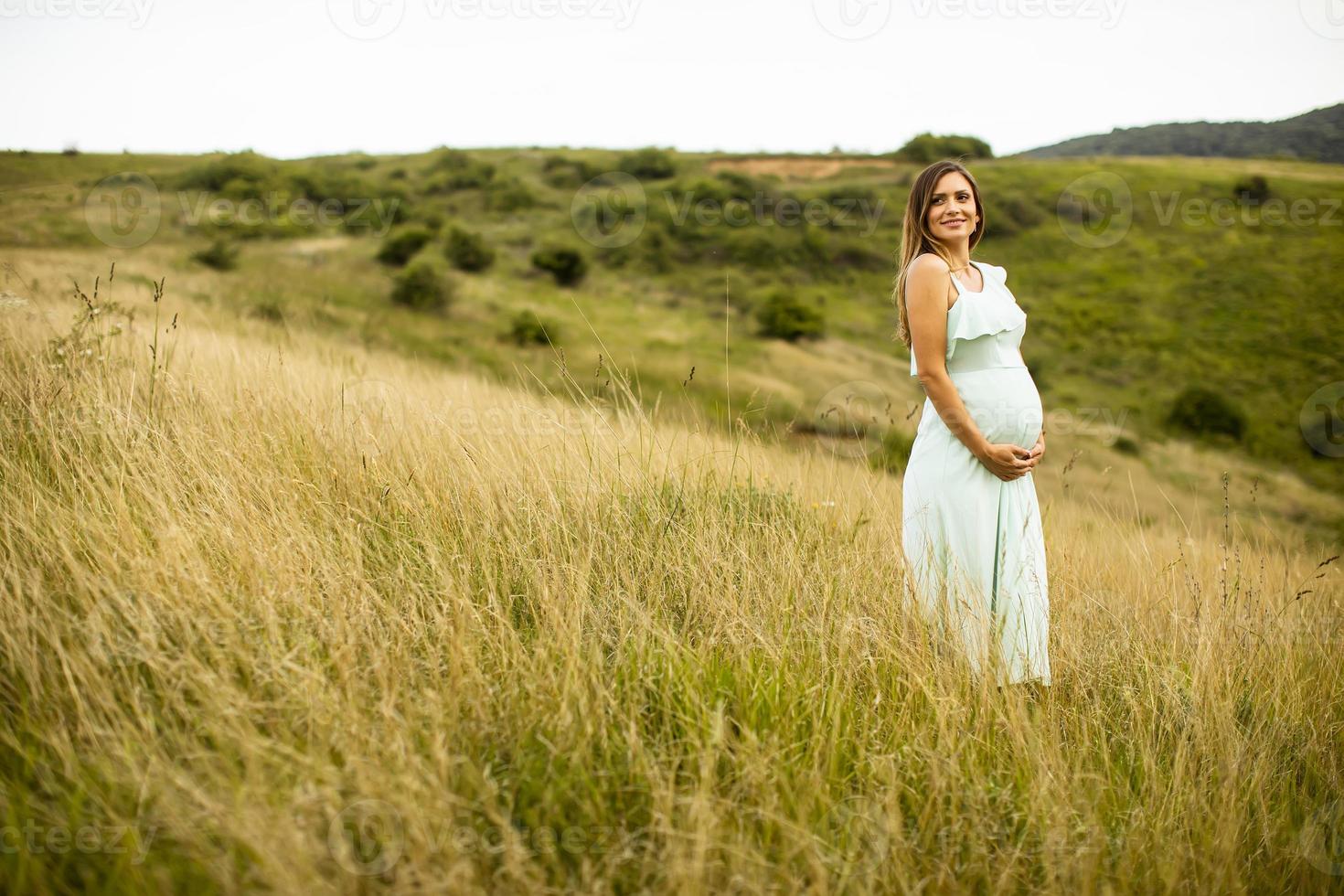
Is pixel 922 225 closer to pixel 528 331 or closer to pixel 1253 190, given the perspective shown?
pixel 528 331

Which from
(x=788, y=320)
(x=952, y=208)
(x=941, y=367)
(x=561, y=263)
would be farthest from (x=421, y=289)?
(x=941, y=367)

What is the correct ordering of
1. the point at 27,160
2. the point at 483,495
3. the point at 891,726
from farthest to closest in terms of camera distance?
the point at 27,160, the point at 483,495, the point at 891,726

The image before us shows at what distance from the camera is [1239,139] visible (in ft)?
253

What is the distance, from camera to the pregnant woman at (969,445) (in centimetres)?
280

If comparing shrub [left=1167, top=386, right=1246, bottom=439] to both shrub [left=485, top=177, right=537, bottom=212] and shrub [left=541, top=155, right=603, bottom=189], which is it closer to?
shrub [left=485, top=177, right=537, bottom=212]

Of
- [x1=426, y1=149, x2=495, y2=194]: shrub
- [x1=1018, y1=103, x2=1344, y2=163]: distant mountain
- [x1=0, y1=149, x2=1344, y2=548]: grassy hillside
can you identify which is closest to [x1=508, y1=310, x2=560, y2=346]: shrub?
[x1=0, y1=149, x2=1344, y2=548]: grassy hillside

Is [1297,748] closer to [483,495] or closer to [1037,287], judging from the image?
[483,495]

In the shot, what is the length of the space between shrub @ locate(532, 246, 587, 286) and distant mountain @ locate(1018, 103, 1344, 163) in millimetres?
59798

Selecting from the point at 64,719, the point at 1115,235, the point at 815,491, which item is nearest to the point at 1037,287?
the point at 1115,235

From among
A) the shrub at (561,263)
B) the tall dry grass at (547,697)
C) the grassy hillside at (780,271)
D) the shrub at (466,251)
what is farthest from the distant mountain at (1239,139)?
the tall dry grass at (547,697)

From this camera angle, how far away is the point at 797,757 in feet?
6.27

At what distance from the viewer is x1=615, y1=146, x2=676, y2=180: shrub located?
2260 inches

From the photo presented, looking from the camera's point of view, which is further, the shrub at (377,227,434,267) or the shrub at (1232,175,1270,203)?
the shrub at (1232,175,1270,203)

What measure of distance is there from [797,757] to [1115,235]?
178 ft
